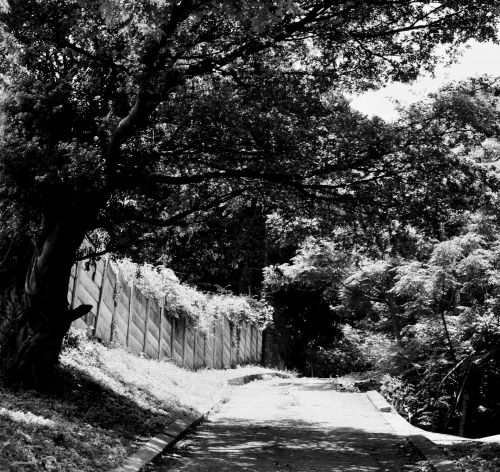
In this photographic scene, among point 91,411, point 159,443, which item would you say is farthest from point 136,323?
point 159,443

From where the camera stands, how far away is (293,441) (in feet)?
30.5

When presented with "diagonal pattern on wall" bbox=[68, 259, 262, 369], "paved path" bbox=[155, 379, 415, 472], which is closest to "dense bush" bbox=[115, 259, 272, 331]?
"diagonal pattern on wall" bbox=[68, 259, 262, 369]

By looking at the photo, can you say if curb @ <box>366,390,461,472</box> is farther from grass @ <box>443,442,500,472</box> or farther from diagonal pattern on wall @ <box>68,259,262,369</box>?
diagonal pattern on wall @ <box>68,259,262,369</box>

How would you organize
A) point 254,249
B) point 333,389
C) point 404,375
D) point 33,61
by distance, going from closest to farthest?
point 33,61
point 254,249
point 404,375
point 333,389

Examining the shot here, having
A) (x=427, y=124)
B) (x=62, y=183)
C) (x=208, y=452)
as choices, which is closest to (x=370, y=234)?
(x=427, y=124)

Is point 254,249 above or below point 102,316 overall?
above

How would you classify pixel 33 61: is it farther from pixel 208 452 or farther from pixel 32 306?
pixel 208 452

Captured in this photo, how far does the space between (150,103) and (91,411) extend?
4.61 meters

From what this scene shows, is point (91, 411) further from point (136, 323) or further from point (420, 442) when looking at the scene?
point (136, 323)

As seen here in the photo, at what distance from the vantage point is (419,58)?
31.9ft

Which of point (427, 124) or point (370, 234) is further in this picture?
point (370, 234)

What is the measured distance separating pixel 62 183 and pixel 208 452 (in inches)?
166

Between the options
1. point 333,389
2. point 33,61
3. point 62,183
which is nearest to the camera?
point 62,183

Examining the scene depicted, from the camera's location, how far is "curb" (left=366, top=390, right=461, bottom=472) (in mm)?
6840
